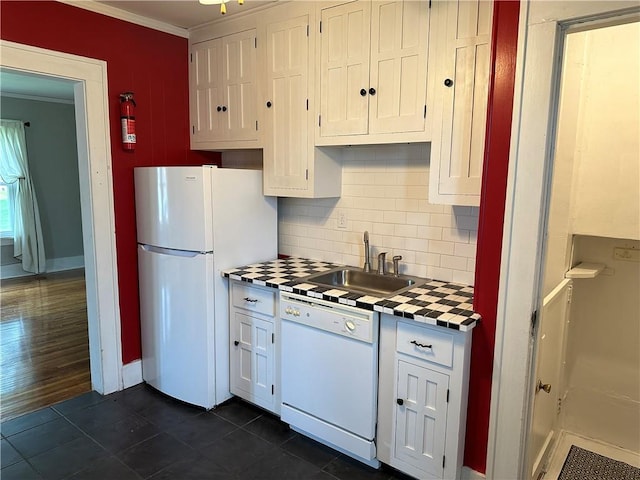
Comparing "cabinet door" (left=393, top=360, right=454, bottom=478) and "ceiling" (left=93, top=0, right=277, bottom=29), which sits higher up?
"ceiling" (left=93, top=0, right=277, bottom=29)

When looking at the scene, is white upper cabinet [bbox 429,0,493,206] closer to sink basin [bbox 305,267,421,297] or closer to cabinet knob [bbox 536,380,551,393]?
sink basin [bbox 305,267,421,297]

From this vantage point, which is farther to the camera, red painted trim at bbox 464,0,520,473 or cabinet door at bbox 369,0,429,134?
cabinet door at bbox 369,0,429,134

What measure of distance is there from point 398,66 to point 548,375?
5.69 feet

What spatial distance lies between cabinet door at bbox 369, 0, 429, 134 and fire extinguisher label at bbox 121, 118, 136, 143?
64.2 inches

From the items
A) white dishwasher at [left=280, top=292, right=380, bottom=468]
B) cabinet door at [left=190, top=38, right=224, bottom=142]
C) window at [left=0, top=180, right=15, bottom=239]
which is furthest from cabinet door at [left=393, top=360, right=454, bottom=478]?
window at [left=0, top=180, right=15, bottom=239]

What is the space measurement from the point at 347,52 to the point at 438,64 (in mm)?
562

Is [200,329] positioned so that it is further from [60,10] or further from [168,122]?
[60,10]

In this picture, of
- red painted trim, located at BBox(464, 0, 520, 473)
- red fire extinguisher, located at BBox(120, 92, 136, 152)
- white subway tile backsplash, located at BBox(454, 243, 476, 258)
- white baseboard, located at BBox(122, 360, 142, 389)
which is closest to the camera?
red painted trim, located at BBox(464, 0, 520, 473)

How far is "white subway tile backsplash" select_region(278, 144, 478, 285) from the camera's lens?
2465mm

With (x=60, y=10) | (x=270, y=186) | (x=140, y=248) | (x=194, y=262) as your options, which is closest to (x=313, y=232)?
(x=270, y=186)

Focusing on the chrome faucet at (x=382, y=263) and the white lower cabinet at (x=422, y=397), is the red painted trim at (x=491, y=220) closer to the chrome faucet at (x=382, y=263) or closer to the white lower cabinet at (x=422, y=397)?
the white lower cabinet at (x=422, y=397)

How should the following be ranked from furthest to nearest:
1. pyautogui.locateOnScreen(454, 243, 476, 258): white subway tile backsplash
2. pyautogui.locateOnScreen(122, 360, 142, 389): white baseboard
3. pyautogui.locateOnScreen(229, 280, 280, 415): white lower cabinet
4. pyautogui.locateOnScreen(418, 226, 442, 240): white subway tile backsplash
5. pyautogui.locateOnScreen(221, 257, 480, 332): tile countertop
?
1. pyautogui.locateOnScreen(122, 360, 142, 389): white baseboard
2. pyautogui.locateOnScreen(229, 280, 280, 415): white lower cabinet
3. pyautogui.locateOnScreen(418, 226, 442, 240): white subway tile backsplash
4. pyautogui.locateOnScreen(454, 243, 476, 258): white subway tile backsplash
5. pyautogui.locateOnScreen(221, 257, 480, 332): tile countertop

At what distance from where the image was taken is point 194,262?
8.94ft

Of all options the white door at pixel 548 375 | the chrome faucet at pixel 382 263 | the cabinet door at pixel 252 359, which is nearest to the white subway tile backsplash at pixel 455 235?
the chrome faucet at pixel 382 263
